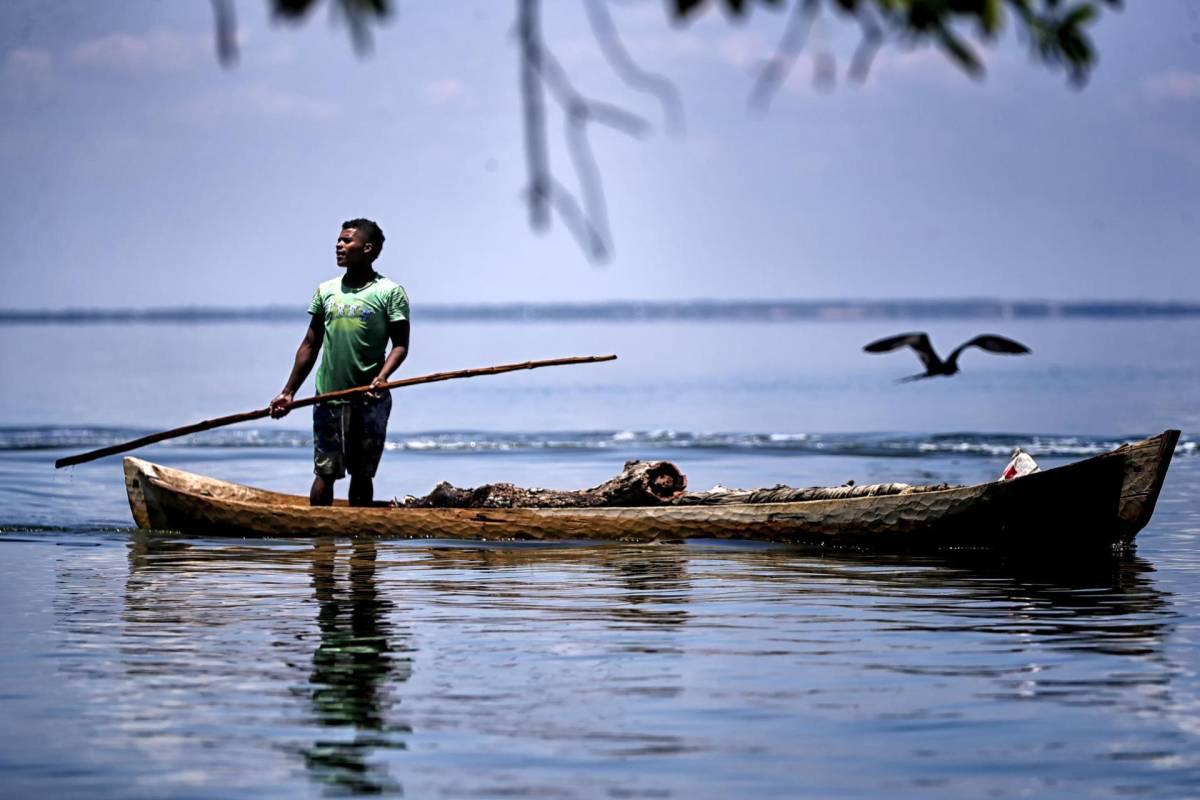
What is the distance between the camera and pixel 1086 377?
49188 mm

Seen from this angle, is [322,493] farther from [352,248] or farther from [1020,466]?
[1020,466]

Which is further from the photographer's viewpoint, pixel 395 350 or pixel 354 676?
pixel 395 350

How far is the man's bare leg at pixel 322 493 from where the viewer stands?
12453mm

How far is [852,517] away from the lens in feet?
40.0

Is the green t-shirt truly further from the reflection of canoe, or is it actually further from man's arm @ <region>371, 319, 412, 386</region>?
the reflection of canoe

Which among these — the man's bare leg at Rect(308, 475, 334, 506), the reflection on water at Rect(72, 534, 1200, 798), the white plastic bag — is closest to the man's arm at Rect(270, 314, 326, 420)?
the man's bare leg at Rect(308, 475, 334, 506)

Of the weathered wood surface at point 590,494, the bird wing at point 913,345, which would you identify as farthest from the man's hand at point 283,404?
the bird wing at point 913,345

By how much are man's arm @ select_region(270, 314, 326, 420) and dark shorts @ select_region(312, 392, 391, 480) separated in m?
0.19

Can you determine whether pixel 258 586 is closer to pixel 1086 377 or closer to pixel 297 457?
pixel 297 457

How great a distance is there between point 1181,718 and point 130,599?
5.90m

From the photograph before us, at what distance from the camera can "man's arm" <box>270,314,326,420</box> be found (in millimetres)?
11664

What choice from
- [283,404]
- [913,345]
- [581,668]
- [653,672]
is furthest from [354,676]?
[913,345]

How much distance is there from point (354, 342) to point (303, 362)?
465 mm

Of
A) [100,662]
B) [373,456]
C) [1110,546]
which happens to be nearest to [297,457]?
[373,456]
